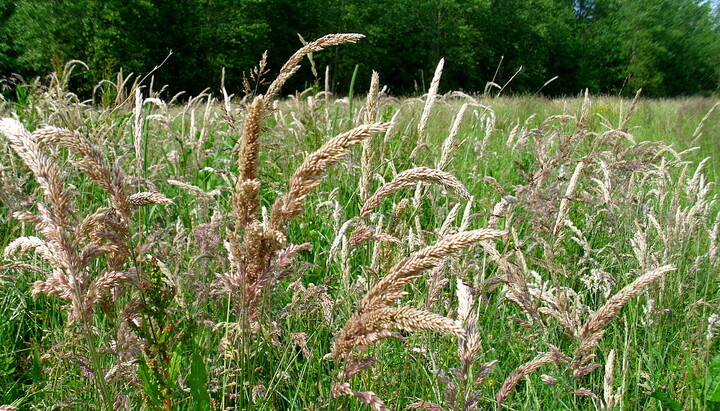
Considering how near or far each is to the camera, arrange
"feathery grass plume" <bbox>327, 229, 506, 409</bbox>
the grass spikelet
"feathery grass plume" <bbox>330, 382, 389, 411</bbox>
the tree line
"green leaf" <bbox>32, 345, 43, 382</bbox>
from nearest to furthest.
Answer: "feathery grass plume" <bbox>327, 229, 506, 409</bbox>, "feathery grass plume" <bbox>330, 382, 389, 411</bbox>, the grass spikelet, "green leaf" <bbox>32, 345, 43, 382</bbox>, the tree line

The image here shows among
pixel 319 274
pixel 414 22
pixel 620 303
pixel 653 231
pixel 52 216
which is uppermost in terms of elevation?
pixel 414 22

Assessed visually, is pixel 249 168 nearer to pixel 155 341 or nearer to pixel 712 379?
pixel 155 341

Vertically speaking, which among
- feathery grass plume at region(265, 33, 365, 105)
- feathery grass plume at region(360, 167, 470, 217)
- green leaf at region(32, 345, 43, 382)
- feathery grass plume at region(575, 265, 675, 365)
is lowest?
green leaf at region(32, 345, 43, 382)

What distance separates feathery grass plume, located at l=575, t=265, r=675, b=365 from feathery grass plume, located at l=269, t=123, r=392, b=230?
2.06 ft

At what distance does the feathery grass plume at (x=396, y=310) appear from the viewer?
2.49ft

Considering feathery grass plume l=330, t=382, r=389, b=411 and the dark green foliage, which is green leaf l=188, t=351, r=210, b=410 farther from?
feathery grass plume l=330, t=382, r=389, b=411

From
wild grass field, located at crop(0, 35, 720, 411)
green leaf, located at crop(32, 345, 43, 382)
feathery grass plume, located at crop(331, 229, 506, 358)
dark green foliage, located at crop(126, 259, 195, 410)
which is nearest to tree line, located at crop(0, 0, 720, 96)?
wild grass field, located at crop(0, 35, 720, 411)

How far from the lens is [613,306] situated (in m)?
1.04

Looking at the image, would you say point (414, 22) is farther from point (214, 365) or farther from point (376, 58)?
point (214, 365)

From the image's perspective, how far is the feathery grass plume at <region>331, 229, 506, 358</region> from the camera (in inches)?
29.9

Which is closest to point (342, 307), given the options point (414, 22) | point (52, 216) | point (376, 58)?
point (52, 216)

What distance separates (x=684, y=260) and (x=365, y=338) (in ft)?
7.47

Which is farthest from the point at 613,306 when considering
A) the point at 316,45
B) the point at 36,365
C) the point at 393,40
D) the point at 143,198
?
the point at 393,40

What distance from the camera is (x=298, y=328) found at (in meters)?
1.91
